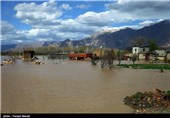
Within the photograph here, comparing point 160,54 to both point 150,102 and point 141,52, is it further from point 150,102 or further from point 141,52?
point 150,102

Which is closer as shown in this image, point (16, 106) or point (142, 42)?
point (16, 106)

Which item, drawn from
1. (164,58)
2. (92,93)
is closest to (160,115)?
(92,93)

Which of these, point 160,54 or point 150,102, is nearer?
point 150,102

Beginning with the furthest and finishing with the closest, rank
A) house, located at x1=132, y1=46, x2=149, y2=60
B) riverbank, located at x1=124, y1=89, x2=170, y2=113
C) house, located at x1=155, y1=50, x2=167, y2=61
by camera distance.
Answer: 1. house, located at x1=132, y1=46, x2=149, y2=60
2. house, located at x1=155, y1=50, x2=167, y2=61
3. riverbank, located at x1=124, y1=89, x2=170, y2=113

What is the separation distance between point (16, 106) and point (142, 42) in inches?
4687

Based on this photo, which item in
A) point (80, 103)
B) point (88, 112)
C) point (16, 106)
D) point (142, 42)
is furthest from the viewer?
point (142, 42)

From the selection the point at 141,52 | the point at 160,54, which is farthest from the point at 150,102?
the point at 141,52

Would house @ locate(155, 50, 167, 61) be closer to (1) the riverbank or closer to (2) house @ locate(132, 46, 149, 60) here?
(2) house @ locate(132, 46, 149, 60)

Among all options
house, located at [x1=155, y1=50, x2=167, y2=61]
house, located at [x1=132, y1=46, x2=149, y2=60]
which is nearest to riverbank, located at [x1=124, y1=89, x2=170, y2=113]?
house, located at [x1=155, y1=50, x2=167, y2=61]

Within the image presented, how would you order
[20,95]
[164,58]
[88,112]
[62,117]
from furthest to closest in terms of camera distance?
[164,58]
[20,95]
[88,112]
[62,117]

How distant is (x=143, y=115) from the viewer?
56.7 feet

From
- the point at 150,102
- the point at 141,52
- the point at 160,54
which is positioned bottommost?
the point at 150,102

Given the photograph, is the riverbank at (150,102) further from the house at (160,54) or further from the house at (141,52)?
the house at (141,52)

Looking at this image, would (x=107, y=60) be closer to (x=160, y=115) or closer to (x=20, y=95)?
(x=20, y=95)
